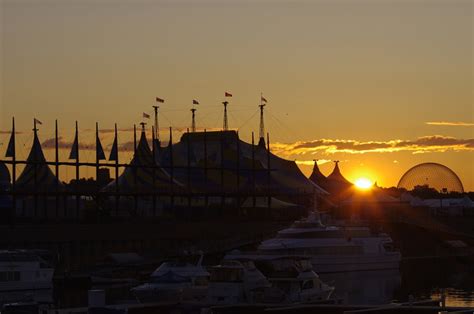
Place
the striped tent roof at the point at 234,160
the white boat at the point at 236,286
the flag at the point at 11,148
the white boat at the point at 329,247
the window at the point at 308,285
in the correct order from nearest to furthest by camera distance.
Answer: the white boat at the point at 236,286, the window at the point at 308,285, the white boat at the point at 329,247, the flag at the point at 11,148, the striped tent roof at the point at 234,160

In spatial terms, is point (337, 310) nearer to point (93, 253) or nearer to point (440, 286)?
point (440, 286)

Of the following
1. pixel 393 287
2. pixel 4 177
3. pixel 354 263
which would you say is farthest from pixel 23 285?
pixel 4 177

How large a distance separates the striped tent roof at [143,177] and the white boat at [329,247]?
3363 cm

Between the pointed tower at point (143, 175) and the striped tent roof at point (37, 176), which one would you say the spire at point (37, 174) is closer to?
the striped tent roof at point (37, 176)

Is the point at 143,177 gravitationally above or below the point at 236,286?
above

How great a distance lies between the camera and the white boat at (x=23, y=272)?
252ft

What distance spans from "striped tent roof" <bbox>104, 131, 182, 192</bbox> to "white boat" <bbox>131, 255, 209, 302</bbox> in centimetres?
5898

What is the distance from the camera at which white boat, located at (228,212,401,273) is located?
90.1m

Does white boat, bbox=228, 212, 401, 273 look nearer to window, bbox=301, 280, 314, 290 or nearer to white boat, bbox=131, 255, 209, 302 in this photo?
white boat, bbox=131, 255, 209, 302

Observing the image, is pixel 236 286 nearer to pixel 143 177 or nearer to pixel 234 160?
pixel 143 177

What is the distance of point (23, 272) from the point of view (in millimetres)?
77562

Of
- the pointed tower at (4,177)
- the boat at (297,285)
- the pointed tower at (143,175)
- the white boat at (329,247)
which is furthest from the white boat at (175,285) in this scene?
the pointed tower at (4,177)

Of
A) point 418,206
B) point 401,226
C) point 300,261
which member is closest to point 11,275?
point 300,261

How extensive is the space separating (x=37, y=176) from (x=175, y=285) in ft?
215
